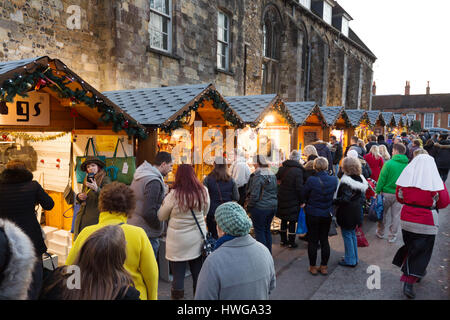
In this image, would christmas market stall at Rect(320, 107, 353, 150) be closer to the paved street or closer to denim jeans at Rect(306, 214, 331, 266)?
the paved street

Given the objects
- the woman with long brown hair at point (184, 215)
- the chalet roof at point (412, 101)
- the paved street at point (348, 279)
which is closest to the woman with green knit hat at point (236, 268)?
the woman with long brown hair at point (184, 215)

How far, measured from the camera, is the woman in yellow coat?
235cm

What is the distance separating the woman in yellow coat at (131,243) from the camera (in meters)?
2.35

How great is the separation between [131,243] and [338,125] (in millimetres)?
14217

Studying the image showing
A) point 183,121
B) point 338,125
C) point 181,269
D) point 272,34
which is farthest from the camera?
point 272,34

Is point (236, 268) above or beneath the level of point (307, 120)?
beneath

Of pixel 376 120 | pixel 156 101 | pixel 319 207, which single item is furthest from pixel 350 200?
pixel 376 120

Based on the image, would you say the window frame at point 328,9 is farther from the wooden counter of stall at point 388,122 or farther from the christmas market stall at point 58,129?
the christmas market stall at point 58,129

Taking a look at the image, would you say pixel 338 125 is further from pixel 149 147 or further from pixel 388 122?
pixel 149 147

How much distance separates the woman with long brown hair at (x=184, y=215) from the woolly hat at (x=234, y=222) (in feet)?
4.31

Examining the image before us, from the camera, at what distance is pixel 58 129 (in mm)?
5410

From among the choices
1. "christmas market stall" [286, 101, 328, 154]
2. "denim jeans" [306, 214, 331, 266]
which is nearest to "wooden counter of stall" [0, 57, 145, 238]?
"denim jeans" [306, 214, 331, 266]
